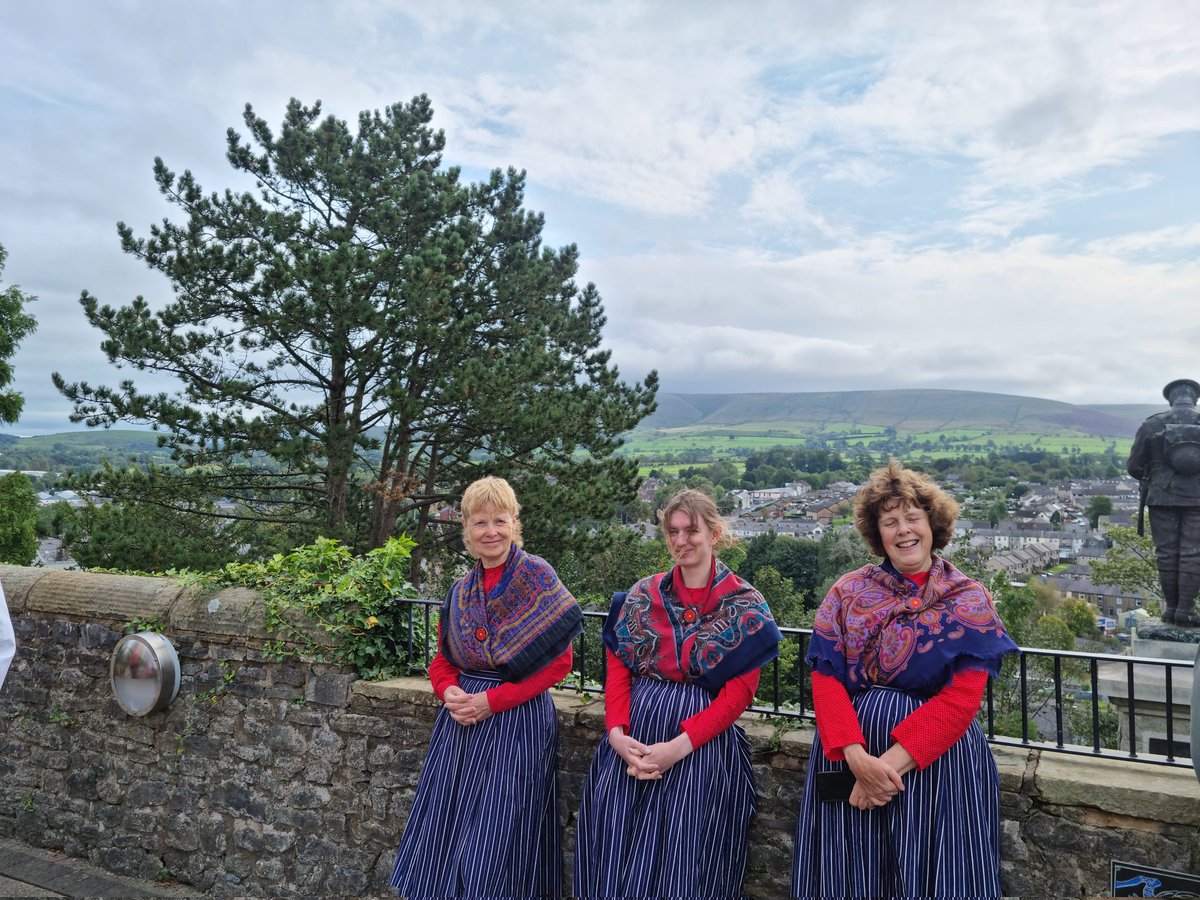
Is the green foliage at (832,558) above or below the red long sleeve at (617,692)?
below

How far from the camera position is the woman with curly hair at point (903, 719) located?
2176mm

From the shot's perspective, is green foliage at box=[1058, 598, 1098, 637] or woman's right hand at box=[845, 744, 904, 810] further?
green foliage at box=[1058, 598, 1098, 637]

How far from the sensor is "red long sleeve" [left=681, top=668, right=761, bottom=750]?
2469 millimetres

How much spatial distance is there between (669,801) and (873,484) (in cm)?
116

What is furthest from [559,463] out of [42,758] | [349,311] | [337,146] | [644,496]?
[42,758]

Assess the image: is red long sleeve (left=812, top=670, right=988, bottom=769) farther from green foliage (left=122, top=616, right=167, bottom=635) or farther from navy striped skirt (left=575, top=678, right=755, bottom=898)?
green foliage (left=122, top=616, right=167, bottom=635)

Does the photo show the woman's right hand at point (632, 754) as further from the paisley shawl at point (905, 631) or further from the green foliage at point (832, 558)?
the green foliage at point (832, 558)

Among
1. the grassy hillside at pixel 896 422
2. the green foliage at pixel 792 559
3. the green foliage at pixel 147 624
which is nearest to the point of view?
the green foliage at pixel 147 624

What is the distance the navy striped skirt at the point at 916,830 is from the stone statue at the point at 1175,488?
5878mm

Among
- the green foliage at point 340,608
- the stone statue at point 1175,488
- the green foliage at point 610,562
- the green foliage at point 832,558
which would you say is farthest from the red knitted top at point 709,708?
the green foliage at point 832,558

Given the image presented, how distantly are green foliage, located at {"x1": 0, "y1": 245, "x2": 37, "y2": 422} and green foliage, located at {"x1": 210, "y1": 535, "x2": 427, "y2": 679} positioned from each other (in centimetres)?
1752

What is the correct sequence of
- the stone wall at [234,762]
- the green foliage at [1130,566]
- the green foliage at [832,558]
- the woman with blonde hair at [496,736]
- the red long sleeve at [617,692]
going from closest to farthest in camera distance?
the red long sleeve at [617,692] → the woman with blonde hair at [496,736] → the stone wall at [234,762] → the green foliage at [1130,566] → the green foliage at [832,558]

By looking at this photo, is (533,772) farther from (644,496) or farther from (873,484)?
(644,496)

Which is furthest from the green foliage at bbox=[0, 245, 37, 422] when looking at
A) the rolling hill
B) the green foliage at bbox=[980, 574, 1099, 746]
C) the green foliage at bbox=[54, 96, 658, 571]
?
the rolling hill
